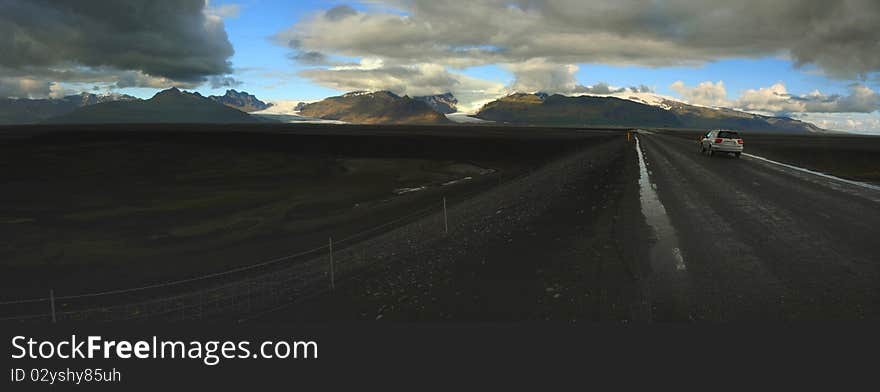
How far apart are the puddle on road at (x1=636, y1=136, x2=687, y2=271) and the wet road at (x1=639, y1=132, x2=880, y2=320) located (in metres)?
0.02

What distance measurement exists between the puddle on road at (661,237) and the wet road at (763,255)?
2 centimetres

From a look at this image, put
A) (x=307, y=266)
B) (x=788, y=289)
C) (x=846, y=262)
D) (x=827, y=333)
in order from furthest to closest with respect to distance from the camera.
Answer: (x=307, y=266), (x=846, y=262), (x=788, y=289), (x=827, y=333)

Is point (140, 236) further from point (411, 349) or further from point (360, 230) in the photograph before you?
point (411, 349)

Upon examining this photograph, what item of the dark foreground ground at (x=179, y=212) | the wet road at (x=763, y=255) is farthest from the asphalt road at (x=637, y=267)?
the dark foreground ground at (x=179, y=212)

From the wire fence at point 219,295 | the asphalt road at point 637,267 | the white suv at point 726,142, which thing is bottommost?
the wire fence at point 219,295

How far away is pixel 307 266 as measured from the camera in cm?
1251

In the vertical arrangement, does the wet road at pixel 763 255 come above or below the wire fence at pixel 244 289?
above

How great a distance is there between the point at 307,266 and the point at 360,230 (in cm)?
556

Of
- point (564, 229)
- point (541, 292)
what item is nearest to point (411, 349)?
point (541, 292)

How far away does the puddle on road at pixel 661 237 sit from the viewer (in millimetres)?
9359

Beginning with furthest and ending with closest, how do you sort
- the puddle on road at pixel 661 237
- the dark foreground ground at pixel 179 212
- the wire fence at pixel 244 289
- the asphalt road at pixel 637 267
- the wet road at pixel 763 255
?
the dark foreground ground at pixel 179 212 < the wire fence at pixel 244 289 < the puddle on road at pixel 661 237 < the asphalt road at pixel 637 267 < the wet road at pixel 763 255

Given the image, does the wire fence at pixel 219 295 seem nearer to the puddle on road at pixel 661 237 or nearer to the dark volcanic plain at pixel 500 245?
the dark volcanic plain at pixel 500 245

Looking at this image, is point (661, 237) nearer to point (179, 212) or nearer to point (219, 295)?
point (219, 295)

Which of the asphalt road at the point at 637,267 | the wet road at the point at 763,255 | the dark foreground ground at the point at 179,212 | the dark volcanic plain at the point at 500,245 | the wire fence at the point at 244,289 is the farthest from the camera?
the dark foreground ground at the point at 179,212
